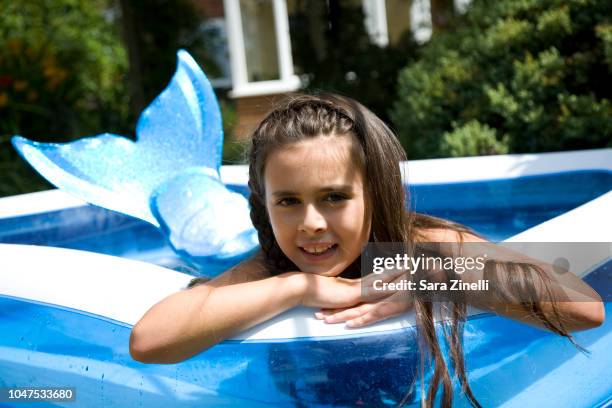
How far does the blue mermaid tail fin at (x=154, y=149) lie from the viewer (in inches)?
134

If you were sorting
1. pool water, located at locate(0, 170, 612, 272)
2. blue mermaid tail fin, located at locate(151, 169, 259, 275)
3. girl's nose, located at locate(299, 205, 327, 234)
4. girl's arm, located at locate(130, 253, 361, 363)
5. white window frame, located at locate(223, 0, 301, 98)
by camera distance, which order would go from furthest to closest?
white window frame, located at locate(223, 0, 301, 98)
pool water, located at locate(0, 170, 612, 272)
blue mermaid tail fin, located at locate(151, 169, 259, 275)
girl's nose, located at locate(299, 205, 327, 234)
girl's arm, located at locate(130, 253, 361, 363)

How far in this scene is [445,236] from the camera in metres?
2.05

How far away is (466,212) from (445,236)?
1838mm

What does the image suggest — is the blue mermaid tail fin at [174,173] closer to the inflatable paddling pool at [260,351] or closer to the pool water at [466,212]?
the pool water at [466,212]

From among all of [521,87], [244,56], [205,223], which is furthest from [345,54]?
[205,223]

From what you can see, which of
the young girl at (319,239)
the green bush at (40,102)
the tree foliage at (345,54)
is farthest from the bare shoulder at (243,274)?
the tree foliage at (345,54)

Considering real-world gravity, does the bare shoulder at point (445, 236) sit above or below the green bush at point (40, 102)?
below

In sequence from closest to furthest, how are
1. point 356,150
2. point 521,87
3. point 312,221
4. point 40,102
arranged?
point 312,221, point 356,150, point 521,87, point 40,102

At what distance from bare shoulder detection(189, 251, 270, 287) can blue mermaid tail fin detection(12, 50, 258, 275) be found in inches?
42.3

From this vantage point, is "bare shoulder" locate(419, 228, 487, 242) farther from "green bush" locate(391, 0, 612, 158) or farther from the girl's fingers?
"green bush" locate(391, 0, 612, 158)

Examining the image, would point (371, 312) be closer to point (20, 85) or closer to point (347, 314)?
point (347, 314)

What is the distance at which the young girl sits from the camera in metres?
1.65

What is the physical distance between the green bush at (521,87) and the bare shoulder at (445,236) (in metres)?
2.97

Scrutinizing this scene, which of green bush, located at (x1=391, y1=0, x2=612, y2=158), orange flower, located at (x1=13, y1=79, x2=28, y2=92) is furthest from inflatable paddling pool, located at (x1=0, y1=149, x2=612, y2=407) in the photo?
orange flower, located at (x1=13, y1=79, x2=28, y2=92)
